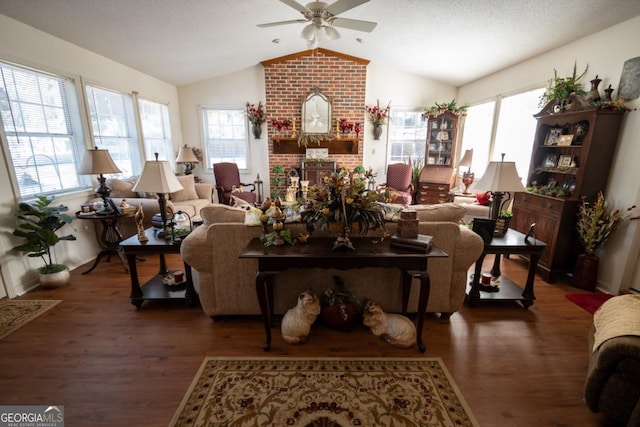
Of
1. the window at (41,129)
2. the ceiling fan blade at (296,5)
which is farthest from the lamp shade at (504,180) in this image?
the window at (41,129)

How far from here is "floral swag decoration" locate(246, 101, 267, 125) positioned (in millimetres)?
5793

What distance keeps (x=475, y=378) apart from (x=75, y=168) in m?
4.56

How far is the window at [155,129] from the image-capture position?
4797mm

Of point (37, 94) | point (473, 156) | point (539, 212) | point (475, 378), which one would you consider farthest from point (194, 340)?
point (473, 156)

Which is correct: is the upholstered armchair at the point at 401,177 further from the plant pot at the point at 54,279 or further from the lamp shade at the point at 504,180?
the plant pot at the point at 54,279

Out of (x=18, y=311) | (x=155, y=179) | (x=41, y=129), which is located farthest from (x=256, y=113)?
(x=18, y=311)

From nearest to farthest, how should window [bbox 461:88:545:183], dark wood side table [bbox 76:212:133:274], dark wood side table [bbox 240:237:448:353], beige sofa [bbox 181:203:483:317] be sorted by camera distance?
dark wood side table [bbox 240:237:448:353] < beige sofa [bbox 181:203:483:317] < dark wood side table [bbox 76:212:133:274] < window [bbox 461:88:545:183]

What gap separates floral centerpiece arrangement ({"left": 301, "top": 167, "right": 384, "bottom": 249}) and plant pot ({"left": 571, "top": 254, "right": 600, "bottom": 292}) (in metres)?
2.44

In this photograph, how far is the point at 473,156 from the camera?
539 centimetres

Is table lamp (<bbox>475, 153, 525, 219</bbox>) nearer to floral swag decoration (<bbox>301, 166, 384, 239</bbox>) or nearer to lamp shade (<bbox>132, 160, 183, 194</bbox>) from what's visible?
floral swag decoration (<bbox>301, 166, 384, 239</bbox>)

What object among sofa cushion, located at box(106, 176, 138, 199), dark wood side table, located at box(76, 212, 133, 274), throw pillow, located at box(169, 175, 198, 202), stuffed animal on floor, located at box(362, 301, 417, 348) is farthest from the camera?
throw pillow, located at box(169, 175, 198, 202)

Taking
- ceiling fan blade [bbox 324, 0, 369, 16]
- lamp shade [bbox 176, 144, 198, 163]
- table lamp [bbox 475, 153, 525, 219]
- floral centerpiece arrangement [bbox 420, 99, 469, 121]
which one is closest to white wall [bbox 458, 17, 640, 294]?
table lamp [bbox 475, 153, 525, 219]

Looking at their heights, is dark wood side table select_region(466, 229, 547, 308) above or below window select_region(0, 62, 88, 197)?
below

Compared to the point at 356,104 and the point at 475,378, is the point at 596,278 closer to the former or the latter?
the point at 475,378
